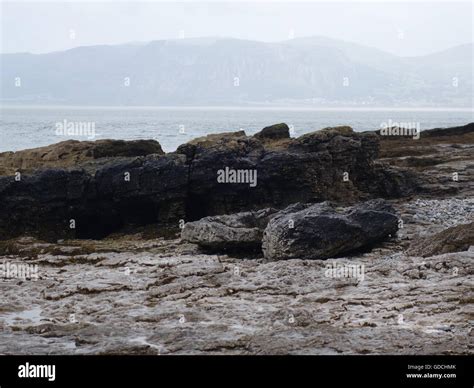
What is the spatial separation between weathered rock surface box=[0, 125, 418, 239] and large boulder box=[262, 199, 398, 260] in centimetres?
862

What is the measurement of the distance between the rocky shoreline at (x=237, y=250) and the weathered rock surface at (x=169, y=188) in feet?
0.26

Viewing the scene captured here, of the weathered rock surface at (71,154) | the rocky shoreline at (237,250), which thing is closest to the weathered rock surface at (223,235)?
the rocky shoreline at (237,250)

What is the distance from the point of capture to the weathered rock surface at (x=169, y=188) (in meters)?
33.4

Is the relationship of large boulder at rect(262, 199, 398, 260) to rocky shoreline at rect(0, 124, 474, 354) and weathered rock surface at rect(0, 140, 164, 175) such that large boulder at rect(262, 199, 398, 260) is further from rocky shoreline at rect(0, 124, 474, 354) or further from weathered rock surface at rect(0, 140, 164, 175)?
weathered rock surface at rect(0, 140, 164, 175)

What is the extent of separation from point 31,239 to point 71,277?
29.7ft
